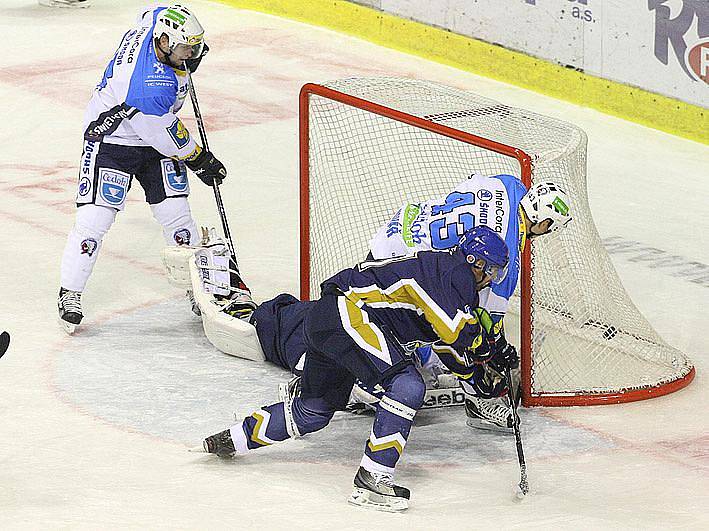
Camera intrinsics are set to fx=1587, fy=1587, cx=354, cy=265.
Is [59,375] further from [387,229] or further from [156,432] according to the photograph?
[387,229]

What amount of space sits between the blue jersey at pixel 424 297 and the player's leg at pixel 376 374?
36mm

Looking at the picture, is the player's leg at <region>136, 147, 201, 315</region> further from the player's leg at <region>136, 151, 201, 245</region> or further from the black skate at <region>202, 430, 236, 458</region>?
the black skate at <region>202, 430, 236, 458</region>

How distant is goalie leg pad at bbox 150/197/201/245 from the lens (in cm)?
592

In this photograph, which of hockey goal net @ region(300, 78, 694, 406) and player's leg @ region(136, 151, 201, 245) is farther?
player's leg @ region(136, 151, 201, 245)

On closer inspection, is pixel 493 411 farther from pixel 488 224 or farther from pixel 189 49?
pixel 189 49

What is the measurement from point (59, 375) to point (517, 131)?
177 cm

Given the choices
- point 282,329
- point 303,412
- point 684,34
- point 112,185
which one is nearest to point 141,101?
point 112,185

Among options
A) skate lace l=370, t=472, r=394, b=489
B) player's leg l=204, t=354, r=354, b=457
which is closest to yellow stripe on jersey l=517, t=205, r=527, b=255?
player's leg l=204, t=354, r=354, b=457

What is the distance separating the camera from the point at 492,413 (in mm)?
4961

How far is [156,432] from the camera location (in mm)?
4973

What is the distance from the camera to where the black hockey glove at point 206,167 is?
5.78 meters

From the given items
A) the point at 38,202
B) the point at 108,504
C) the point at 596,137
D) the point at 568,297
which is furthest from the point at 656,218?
the point at 108,504

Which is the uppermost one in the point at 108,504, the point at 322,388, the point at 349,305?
the point at 349,305

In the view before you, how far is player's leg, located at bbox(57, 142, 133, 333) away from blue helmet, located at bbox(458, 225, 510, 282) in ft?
6.26
